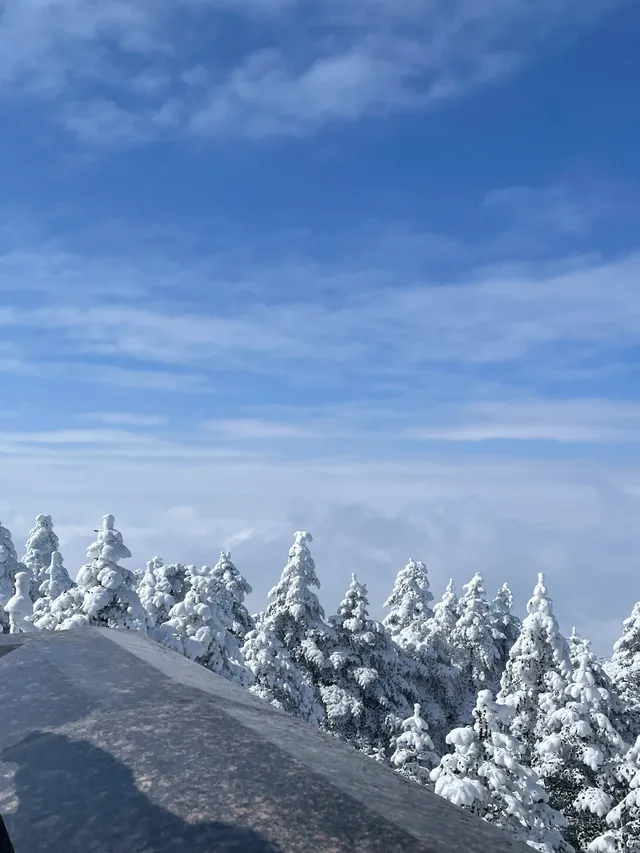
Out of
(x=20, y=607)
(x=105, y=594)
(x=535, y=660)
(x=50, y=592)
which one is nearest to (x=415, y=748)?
(x=105, y=594)

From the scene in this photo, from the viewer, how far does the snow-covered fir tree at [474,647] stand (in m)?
36.2

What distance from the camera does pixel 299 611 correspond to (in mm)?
28922

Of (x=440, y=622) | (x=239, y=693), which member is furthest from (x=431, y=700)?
(x=239, y=693)

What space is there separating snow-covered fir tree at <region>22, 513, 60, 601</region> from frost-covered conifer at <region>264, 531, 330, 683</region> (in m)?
16.5

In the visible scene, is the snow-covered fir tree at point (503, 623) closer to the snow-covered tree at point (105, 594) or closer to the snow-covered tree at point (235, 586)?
the snow-covered tree at point (235, 586)

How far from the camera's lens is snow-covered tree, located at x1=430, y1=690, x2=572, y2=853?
11672 mm

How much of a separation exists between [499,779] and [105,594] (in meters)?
9.58

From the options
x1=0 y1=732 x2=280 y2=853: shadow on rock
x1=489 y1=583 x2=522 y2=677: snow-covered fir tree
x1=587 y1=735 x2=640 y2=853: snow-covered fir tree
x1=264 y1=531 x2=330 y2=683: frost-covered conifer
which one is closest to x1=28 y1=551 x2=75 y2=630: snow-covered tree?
x1=264 y1=531 x2=330 y2=683: frost-covered conifer

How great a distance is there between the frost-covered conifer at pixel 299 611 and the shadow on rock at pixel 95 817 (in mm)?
26377

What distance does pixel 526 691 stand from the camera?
2411cm

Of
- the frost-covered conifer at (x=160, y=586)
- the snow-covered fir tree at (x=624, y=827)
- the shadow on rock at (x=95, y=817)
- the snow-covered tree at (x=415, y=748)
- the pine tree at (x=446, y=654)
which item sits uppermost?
the shadow on rock at (x=95, y=817)

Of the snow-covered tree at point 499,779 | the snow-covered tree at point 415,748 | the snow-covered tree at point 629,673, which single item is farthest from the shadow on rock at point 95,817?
the snow-covered tree at point 629,673

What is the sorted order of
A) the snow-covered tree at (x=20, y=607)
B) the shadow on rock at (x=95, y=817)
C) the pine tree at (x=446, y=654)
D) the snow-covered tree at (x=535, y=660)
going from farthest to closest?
the pine tree at (x=446, y=654) < the snow-covered tree at (x=535, y=660) < the snow-covered tree at (x=20, y=607) < the shadow on rock at (x=95, y=817)

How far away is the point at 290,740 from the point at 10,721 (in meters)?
1.47
